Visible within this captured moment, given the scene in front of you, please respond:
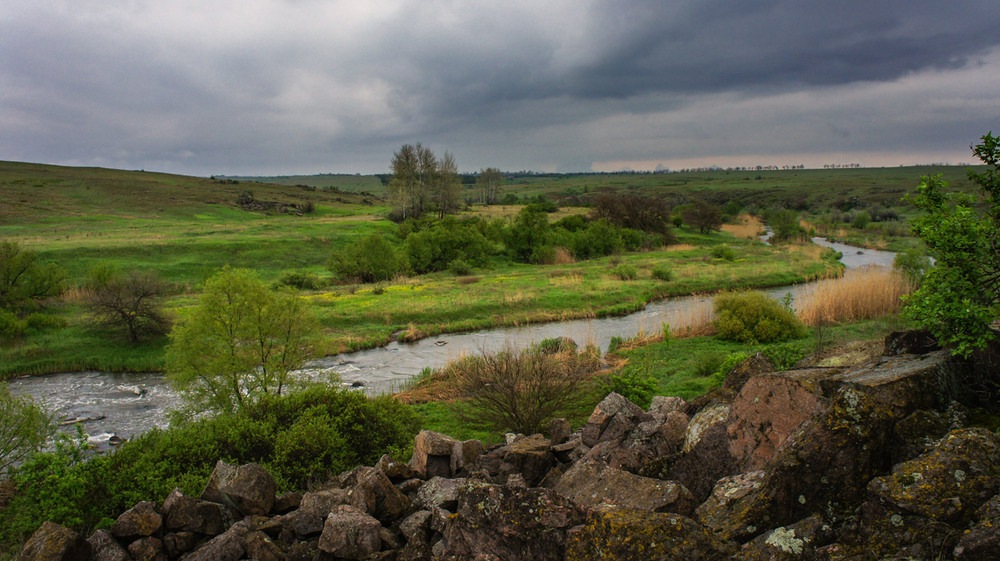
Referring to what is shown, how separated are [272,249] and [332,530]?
52.6 metres

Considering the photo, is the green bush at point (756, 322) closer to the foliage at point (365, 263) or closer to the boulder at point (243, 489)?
the boulder at point (243, 489)

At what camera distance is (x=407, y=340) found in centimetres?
2884

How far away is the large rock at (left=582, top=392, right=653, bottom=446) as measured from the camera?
8.34 metres

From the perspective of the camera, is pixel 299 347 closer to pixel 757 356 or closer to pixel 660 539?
pixel 757 356

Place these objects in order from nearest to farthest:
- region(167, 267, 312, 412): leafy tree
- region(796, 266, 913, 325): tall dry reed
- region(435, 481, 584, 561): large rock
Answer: region(435, 481, 584, 561): large rock < region(167, 267, 312, 412): leafy tree < region(796, 266, 913, 325): tall dry reed

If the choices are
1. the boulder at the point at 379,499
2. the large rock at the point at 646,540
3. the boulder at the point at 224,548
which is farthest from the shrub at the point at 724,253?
the boulder at the point at 224,548

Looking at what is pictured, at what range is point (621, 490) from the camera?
5707 millimetres

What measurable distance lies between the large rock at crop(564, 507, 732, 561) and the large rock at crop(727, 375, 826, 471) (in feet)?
5.89

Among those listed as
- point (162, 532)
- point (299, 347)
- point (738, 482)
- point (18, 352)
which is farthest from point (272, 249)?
point (738, 482)

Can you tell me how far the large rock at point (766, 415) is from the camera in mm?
5676

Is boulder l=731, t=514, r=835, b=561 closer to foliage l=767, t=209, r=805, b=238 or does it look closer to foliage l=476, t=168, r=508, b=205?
foliage l=767, t=209, r=805, b=238

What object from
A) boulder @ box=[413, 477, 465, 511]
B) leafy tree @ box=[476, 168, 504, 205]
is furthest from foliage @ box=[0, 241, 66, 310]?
leafy tree @ box=[476, 168, 504, 205]

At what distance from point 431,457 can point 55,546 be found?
4.97 metres

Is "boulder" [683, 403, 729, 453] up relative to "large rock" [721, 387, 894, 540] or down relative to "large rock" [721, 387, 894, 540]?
down
